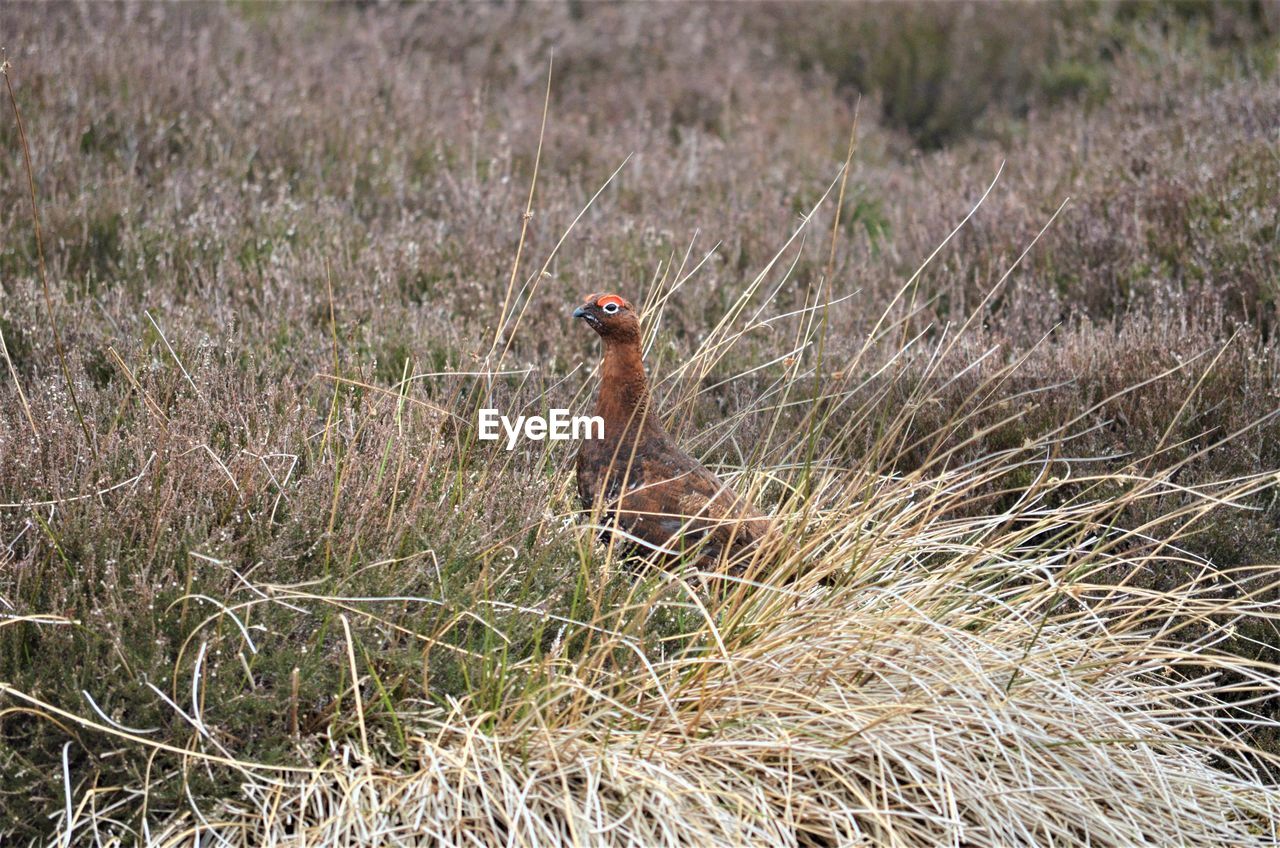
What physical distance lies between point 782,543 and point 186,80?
4377 millimetres

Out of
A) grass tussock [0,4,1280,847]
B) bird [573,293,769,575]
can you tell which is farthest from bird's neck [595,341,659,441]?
grass tussock [0,4,1280,847]

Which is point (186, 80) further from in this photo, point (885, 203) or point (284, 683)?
point (284, 683)

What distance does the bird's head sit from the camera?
3037 millimetres

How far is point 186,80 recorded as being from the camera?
587 cm

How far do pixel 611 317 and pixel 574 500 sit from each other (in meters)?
0.54

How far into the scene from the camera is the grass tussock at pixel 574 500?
2.33 metres

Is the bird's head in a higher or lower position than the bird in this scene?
higher

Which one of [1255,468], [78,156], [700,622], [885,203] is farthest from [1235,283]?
[78,156]

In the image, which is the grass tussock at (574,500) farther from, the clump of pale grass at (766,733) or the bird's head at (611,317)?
the bird's head at (611,317)

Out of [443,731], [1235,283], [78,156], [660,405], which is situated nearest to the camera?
[443,731]

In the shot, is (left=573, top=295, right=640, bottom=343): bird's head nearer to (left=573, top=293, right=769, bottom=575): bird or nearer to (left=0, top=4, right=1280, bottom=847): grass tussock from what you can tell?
(left=573, top=293, right=769, bottom=575): bird

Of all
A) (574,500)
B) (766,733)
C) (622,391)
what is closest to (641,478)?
(622,391)

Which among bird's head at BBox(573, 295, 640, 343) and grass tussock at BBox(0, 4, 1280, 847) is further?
bird's head at BBox(573, 295, 640, 343)

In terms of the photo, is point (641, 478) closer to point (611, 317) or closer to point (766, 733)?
point (611, 317)
